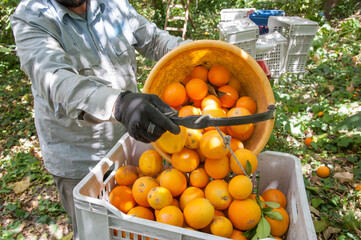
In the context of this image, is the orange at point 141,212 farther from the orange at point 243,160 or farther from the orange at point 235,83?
the orange at point 235,83

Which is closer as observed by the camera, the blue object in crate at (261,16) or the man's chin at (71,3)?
the man's chin at (71,3)

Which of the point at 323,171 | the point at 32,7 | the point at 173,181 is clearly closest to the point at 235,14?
the point at 323,171

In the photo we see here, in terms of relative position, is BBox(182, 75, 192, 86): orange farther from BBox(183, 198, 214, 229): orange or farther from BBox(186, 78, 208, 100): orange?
BBox(183, 198, 214, 229): orange

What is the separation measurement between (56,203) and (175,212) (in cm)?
234

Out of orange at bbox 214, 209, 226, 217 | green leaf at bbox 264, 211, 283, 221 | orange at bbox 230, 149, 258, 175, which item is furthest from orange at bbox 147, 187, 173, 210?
green leaf at bbox 264, 211, 283, 221

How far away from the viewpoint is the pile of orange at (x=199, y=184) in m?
1.05

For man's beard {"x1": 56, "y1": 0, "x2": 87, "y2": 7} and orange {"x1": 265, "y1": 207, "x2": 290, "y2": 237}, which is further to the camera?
man's beard {"x1": 56, "y1": 0, "x2": 87, "y2": 7}

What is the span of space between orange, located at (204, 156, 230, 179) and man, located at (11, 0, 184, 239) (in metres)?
0.36

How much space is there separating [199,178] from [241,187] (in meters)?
0.23

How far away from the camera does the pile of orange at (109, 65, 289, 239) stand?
1.05 meters

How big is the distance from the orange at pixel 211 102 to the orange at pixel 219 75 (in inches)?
4.1

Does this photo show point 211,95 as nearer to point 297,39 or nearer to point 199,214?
point 199,214

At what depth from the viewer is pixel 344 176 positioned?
8.20ft

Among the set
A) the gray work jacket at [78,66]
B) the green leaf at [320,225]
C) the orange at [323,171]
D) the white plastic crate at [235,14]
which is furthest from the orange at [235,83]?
the white plastic crate at [235,14]
